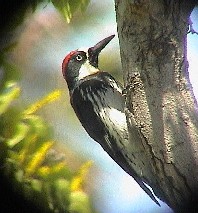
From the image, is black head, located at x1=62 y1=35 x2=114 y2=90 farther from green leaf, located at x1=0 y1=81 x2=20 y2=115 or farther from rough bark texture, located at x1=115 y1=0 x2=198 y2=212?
green leaf, located at x1=0 y1=81 x2=20 y2=115

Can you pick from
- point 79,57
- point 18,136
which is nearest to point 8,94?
point 18,136

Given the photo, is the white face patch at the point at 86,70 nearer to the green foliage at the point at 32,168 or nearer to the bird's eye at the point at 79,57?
the bird's eye at the point at 79,57

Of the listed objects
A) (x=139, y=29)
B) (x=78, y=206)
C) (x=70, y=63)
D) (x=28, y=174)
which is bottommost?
(x=78, y=206)

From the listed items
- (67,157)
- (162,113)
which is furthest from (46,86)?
(162,113)

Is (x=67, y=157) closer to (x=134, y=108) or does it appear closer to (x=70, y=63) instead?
(x=134, y=108)

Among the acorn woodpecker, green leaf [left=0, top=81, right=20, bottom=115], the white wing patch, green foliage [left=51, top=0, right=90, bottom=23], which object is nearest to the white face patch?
the acorn woodpecker

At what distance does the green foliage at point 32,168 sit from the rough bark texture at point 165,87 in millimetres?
215

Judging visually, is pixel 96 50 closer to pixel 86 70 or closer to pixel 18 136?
pixel 86 70

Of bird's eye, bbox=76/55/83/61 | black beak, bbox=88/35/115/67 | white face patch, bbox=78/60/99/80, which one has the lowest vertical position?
black beak, bbox=88/35/115/67

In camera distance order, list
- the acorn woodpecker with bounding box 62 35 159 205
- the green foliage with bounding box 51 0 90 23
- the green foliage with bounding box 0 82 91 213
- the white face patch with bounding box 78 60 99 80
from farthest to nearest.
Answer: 1. the white face patch with bounding box 78 60 99 80
2. the acorn woodpecker with bounding box 62 35 159 205
3. the green foliage with bounding box 51 0 90 23
4. the green foliage with bounding box 0 82 91 213

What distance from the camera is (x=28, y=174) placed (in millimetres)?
1239

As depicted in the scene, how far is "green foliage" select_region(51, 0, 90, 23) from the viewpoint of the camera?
1.40 meters

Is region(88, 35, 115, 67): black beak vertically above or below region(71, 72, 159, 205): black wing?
above

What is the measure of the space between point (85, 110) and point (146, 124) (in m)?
0.33
